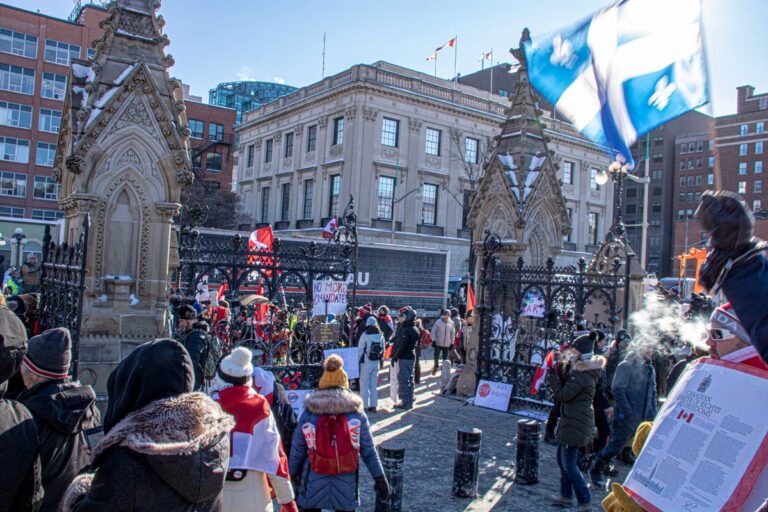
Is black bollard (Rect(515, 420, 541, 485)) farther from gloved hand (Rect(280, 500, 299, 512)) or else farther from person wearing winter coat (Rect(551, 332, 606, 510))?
gloved hand (Rect(280, 500, 299, 512))

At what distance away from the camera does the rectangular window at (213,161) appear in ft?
182

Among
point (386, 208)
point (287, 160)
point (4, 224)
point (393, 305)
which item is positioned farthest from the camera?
point (287, 160)

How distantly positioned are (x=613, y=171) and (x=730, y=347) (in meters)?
14.0

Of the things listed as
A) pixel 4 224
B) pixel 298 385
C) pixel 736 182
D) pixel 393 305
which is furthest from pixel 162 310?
pixel 736 182

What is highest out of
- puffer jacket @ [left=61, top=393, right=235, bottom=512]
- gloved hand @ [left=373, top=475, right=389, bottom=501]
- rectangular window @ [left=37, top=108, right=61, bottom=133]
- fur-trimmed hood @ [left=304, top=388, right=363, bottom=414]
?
rectangular window @ [left=37, top=108, right=61, bottom=133]

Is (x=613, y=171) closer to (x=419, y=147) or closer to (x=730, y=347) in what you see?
(x=730, y=347)

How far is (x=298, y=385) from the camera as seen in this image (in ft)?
32.9

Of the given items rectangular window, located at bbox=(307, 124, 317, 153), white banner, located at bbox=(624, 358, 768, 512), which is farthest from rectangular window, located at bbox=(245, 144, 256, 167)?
white banner, located at bbox=(624, 358, 768, 512)

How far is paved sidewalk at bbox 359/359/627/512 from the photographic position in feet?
23.9

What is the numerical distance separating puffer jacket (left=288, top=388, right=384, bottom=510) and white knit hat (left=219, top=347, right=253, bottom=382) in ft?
3.01

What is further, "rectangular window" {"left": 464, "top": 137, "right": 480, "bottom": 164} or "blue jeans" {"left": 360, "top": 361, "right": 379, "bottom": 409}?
"rectangular window" {"left": 464, "top": 137, "right": 480, "bottom": 164}

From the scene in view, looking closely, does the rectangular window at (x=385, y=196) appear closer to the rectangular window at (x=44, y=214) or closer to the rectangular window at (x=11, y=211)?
the rectangular window at (x=44, y=214)

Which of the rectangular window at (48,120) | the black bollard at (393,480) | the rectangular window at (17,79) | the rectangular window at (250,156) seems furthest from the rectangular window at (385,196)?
the black bollard at (393,480)

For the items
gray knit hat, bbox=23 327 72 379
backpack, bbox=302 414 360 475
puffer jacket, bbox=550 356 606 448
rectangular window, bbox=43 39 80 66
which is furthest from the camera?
rectangular window, bbox=43 39 80 66
